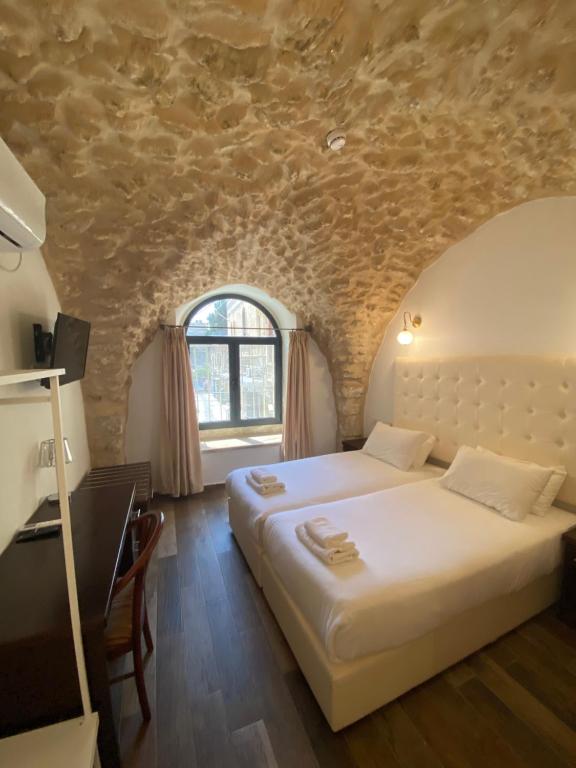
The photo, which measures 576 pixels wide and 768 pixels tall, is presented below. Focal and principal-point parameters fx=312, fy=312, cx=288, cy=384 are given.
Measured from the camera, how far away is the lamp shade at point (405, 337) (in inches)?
126

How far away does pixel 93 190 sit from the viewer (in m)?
1.79

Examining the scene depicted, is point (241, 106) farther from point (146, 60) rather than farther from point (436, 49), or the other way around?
point (436, 49)

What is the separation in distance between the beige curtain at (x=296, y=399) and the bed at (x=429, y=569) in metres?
1.79

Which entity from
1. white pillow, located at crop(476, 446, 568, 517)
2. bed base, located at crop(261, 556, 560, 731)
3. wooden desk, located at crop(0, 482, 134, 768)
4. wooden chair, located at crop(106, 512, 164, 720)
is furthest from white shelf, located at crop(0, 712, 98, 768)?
white pillow, located at crop(476, 446, 568, 517)

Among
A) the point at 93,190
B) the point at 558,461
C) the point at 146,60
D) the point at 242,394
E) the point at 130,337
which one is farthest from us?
the point at 242,394

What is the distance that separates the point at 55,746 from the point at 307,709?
96 cm

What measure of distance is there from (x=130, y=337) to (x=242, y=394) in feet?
5.47

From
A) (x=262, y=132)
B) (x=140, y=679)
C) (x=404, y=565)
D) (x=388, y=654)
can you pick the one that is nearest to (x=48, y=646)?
(x=140, y=679)

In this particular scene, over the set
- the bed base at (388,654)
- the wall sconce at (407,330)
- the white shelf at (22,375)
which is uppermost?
the wall sconce at (407,330)

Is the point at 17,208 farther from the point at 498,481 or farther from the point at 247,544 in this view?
the point at 498,481

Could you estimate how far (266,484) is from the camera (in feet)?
7.77

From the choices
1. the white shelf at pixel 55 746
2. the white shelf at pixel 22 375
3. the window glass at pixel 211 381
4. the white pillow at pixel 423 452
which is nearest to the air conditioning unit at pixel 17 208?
the white shelf at pixel 22 375

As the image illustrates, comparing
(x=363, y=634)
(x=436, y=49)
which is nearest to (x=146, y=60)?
(x=436, y=49)

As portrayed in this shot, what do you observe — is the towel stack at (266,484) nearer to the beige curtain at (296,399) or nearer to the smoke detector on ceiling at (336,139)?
the beige curtain at (296,399)
